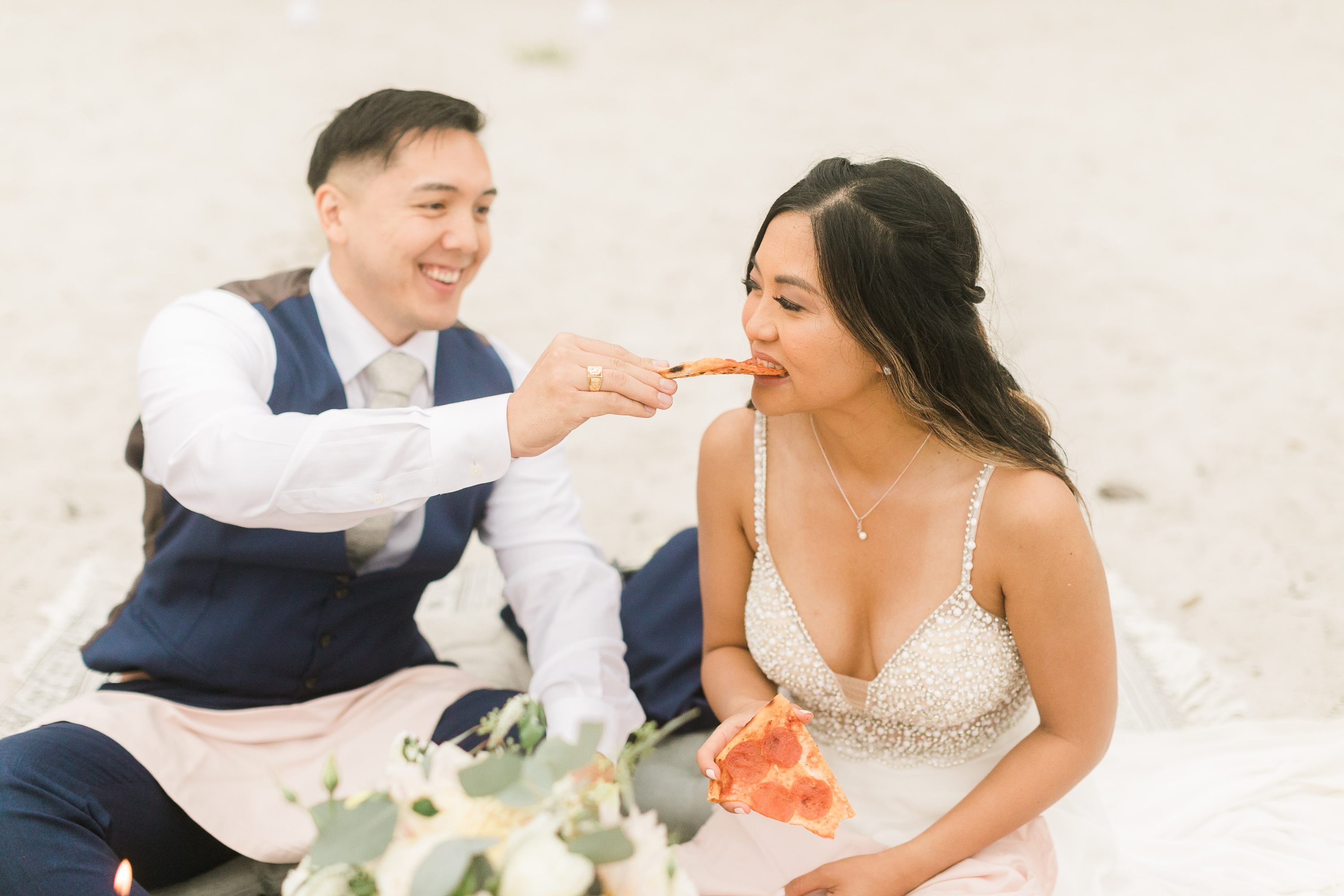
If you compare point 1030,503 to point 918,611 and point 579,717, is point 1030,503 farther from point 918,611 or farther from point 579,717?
point 579,717

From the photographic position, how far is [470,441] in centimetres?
224

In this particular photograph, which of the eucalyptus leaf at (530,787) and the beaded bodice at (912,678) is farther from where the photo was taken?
the beaded bodice at (912,678)

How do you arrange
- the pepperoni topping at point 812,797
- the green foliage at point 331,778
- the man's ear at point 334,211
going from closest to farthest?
the green foliage at point 331,778, the pepperoni topping at point 812,797, the man's ear at point 334,211

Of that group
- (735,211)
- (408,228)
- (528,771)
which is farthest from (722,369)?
(735,211)

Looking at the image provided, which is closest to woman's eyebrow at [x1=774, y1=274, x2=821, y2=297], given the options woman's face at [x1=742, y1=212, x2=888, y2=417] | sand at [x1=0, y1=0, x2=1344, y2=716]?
woman's face at [x1=742, y1=212, x2=888, y2=417]

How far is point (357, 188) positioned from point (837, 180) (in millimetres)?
1289

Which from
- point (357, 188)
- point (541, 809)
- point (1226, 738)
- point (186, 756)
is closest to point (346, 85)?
point (357, 188)

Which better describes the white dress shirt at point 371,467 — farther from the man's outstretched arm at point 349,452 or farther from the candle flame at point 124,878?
the candle flame at point 124,878

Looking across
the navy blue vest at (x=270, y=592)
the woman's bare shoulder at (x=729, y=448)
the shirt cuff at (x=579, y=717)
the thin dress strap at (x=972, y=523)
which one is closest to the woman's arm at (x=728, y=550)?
the woman's bare shoulder at (x=729, y=448)

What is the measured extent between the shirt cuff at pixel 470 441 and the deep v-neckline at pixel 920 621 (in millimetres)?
589

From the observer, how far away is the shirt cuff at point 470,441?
2238 millimetres

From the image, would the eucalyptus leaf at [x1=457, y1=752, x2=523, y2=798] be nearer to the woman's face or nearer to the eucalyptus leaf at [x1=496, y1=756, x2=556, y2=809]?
the eucalyptus leaf at [x1=496, y1=756, x2=556, y2=809]

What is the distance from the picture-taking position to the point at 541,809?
4.17 feet

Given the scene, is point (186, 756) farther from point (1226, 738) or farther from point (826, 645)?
point (1226, 738)
